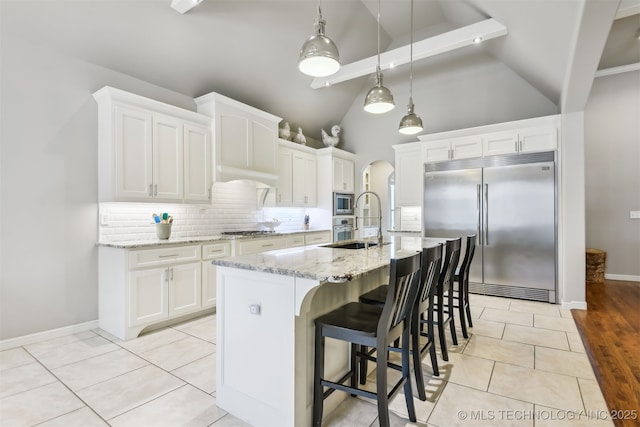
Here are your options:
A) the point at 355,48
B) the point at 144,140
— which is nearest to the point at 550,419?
the point at 144,140

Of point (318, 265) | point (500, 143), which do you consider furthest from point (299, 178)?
point (318, 265)

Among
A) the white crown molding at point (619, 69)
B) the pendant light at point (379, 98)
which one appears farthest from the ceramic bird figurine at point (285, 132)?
the white crown molding at point (619, 69)

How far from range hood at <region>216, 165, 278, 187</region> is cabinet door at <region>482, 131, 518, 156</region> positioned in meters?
3.18

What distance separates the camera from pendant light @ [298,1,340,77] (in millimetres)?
1910

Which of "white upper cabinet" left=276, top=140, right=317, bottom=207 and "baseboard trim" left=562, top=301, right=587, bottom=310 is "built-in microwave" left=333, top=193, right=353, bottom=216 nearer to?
"white upper cabinet" left=276, top=140, right=317, bottom=207

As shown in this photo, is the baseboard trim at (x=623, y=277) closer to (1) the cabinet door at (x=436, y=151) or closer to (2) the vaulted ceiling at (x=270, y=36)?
(2) the vaulted ceiling at (x=270, y=36)

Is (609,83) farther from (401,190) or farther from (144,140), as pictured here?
(144,140)

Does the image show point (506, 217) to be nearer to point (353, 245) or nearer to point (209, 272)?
point (353, 245)

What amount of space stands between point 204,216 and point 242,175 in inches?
30.7

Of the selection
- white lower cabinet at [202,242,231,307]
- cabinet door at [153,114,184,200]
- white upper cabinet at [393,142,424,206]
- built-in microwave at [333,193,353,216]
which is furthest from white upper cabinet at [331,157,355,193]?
cabinet door at [153,114,184,200]

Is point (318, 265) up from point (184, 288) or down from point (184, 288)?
up

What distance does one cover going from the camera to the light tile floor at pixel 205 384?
1.88 metres

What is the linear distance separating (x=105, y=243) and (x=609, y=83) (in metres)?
7.91

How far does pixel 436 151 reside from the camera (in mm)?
5020
